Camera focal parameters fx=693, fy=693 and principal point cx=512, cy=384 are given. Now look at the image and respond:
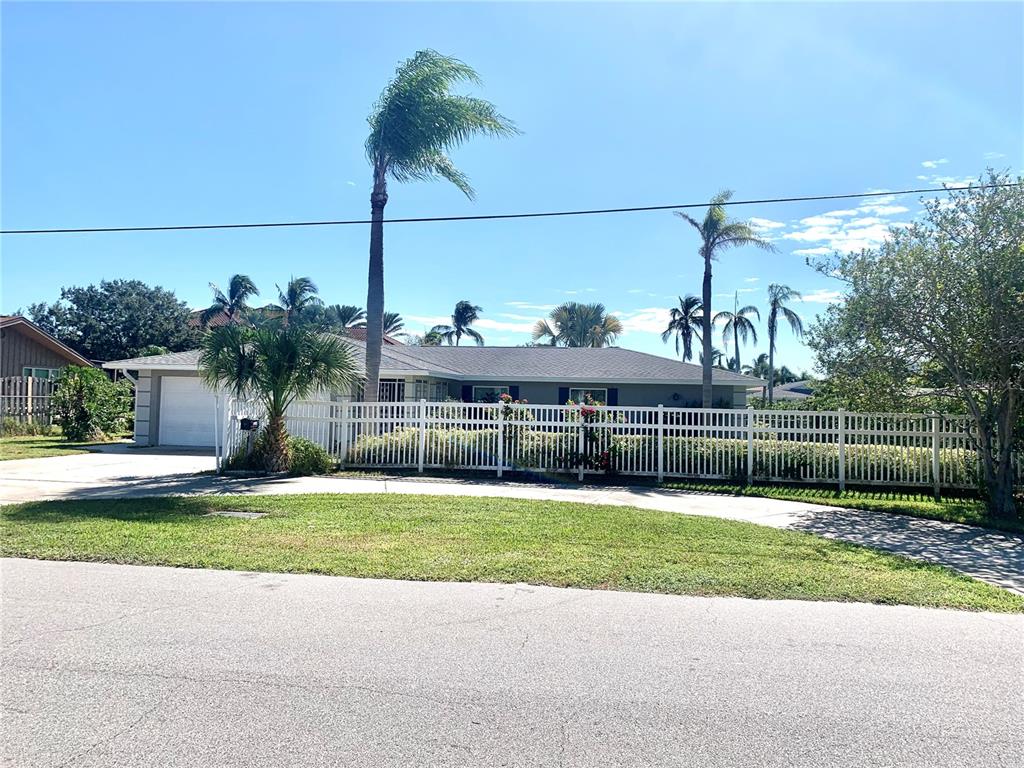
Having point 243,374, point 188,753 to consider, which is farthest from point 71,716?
point 243,374

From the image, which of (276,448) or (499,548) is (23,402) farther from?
(499,548)

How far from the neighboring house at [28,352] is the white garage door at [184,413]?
12.2 metres

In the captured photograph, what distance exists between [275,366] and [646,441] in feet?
25.7

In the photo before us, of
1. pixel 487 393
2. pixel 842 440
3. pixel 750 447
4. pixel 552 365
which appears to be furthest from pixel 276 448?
pixel 552 365

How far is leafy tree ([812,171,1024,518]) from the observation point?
1013cm

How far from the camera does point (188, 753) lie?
3.21 m

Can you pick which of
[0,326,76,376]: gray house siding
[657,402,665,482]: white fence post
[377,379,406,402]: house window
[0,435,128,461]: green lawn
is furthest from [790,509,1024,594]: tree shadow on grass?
[0,326,76,376]: gray house siding

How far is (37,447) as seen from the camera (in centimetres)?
1995

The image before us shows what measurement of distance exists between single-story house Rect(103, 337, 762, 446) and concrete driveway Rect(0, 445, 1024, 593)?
4.58 m

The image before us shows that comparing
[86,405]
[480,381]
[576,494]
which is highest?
[480,381]

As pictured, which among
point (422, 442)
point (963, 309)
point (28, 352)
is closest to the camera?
point (963, 309)

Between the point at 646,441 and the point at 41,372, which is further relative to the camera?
the point at 41,372

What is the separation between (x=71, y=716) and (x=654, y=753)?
116 inches

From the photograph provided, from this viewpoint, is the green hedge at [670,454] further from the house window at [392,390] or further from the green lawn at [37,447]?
the green lawn at [37,447]
